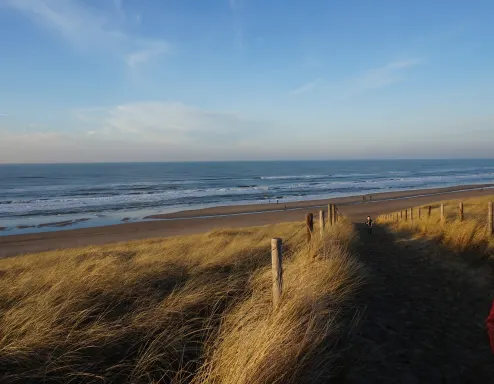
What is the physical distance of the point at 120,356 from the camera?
3.37 m

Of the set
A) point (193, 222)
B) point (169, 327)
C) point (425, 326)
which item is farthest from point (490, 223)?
point (193, 222)

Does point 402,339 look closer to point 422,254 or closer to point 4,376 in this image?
point 4,376

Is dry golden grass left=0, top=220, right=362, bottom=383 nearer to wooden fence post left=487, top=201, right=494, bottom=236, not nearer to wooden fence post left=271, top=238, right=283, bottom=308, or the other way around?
wooden fence post left=271, top=238, right=283, bottom=308

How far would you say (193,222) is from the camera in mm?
30375

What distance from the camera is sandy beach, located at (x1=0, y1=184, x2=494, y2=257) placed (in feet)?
74.0

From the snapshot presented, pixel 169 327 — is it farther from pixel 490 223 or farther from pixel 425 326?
pixel 490 223

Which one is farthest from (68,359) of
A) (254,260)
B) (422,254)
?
(422,254)

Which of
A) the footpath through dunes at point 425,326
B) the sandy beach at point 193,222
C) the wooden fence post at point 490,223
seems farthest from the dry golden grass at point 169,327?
the sandy beach at point 193,222

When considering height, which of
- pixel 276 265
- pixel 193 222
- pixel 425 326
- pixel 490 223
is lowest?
pixel 193 222

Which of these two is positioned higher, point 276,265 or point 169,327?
point 276,265

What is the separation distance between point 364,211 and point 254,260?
99.3 feet

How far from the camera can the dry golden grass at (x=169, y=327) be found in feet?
9.78

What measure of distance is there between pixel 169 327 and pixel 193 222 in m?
26.9

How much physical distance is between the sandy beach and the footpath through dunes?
20.0 metres
